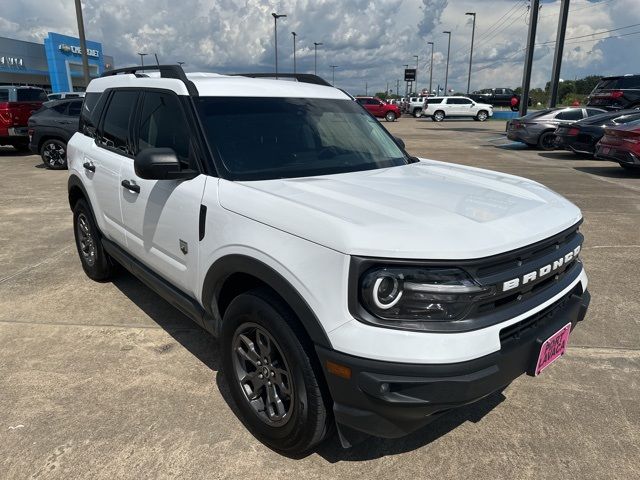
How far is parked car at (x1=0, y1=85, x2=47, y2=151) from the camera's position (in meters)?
13.2

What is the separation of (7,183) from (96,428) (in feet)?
32.1

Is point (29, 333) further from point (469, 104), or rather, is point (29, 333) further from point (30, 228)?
point (469, 104)

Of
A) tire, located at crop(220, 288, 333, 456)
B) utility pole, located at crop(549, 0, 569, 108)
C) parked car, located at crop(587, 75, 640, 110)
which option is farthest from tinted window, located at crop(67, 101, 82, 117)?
utility pole, located at crop(549, 0, 569, 108)

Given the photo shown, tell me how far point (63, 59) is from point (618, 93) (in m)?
49.7

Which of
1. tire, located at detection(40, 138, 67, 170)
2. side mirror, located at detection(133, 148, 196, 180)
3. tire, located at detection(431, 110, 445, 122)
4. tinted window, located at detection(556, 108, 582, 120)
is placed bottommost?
tire, located at detection(431, 110, 445, 122)

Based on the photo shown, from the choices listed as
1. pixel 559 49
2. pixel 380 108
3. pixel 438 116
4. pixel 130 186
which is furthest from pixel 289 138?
pixel 438 116

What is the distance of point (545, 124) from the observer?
55.2 ft

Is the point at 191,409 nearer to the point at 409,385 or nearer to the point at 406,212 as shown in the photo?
the point at 409,385

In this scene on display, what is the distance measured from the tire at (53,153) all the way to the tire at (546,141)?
14570 mm

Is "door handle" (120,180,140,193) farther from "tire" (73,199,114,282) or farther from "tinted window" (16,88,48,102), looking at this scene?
"tinted window" (16,88,48,102)

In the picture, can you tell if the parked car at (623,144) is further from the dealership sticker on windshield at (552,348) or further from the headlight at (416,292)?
the headlight at (416,292)

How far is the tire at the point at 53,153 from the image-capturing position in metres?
12.1

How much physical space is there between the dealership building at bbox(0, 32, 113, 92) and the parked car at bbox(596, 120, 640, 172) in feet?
162

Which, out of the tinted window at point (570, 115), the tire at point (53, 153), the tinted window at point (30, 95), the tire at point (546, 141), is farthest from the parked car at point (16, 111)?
the tinted window at point (570, 115)
